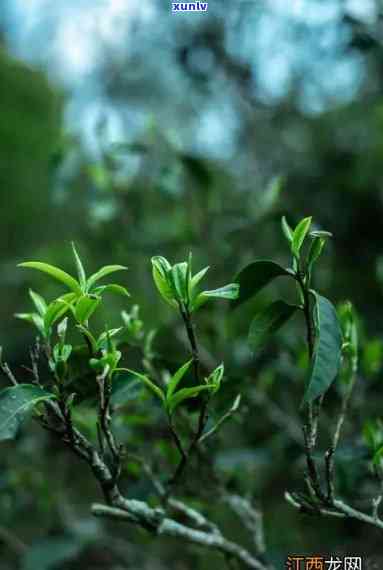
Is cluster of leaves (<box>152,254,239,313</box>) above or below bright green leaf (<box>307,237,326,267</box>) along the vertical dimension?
below

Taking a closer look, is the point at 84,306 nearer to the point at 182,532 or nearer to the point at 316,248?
the point at 316,248

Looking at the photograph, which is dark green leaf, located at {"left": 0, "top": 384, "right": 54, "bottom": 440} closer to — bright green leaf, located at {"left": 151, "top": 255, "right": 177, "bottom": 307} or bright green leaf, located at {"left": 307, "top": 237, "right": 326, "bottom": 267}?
bright green leaf, located at {"left": 151, "top": 255, "right": 177, "bottom": 307}

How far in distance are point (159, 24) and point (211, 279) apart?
110cm

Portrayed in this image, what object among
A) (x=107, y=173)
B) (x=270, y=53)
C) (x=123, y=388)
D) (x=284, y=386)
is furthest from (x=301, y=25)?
(x=123, y=388)

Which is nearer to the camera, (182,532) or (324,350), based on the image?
(324,350)

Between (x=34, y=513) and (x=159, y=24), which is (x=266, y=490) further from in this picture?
(x=159, y=24)

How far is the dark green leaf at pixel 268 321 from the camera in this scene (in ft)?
2.51

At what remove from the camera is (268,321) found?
0.77 m

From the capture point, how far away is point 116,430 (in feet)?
4.04

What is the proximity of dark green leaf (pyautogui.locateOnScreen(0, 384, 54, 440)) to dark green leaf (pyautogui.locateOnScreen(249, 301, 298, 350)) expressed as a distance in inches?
8.9

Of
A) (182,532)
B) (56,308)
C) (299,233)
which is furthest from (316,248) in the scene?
(182,532)

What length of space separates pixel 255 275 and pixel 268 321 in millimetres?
55

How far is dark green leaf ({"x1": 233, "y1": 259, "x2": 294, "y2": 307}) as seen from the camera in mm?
734

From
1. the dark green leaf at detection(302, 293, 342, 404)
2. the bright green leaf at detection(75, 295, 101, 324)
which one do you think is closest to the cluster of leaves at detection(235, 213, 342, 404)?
the dark green leaf at detection(302, 293, 342, 404)
